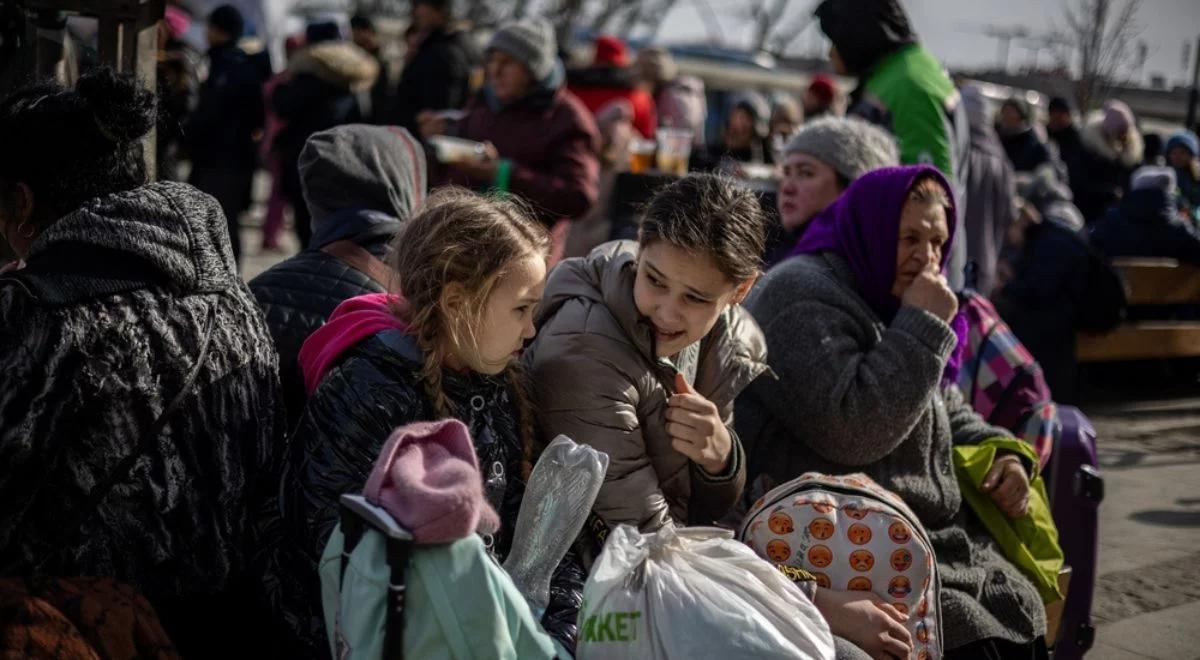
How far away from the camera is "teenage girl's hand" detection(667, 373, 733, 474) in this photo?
9.11 ft

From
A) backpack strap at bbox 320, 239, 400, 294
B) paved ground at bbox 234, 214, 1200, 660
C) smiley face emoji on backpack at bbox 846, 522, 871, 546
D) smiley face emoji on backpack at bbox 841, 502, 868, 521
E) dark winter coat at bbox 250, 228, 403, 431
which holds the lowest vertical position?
paved ground at bbox 234, 214, 1200, 660

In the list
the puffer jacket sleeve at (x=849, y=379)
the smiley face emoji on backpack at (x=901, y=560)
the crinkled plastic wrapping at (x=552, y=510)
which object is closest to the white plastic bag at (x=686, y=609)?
the crinkled plastic wrapping at (x=552, y=510)

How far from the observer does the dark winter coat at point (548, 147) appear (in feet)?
18.3

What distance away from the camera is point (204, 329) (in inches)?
95.1

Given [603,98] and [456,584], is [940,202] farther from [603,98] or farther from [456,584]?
[603,98]

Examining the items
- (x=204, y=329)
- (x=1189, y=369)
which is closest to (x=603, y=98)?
(x=1189, y=369)

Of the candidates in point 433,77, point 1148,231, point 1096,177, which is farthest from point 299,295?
point 1096,177

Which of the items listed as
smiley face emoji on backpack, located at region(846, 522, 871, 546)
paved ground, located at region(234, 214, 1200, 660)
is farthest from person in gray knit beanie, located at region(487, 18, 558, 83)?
smiley face emoji on backpack, located at region(846, 522, 871, 546)

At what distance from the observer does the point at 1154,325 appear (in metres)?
9.27

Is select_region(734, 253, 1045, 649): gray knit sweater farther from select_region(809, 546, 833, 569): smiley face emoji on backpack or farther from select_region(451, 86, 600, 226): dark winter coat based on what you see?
select_region(451, 86, 600, 226): dark winter coat

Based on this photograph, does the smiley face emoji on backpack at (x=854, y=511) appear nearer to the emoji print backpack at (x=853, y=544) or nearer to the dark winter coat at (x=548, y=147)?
the emoji print backpack at (x=853, y=544)

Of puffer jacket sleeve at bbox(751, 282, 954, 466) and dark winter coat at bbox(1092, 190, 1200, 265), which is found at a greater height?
puffer jacket sleeve at bbox(751, 282, 954, 466)

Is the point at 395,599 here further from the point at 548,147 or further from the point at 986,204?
the point at 986,204

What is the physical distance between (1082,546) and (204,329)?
2.76 m
